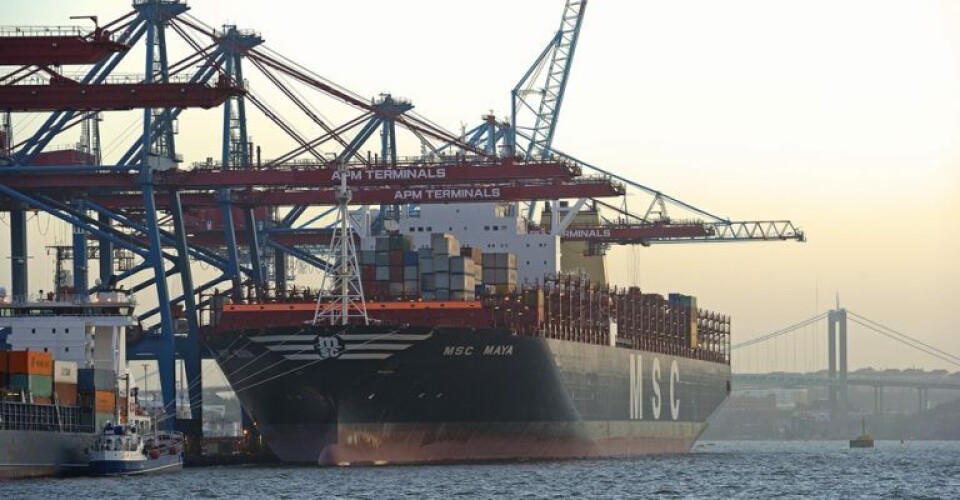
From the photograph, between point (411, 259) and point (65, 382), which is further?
point (411, 259)

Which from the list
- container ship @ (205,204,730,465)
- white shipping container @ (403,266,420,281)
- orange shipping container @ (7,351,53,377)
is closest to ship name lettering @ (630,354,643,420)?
container ship @ (205,204,730,465)

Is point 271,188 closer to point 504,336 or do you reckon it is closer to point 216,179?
point 216,179

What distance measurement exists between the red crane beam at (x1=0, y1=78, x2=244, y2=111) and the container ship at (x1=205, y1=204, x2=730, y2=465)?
9.79 m

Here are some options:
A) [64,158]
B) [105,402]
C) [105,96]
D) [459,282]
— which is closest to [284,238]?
[64,158]

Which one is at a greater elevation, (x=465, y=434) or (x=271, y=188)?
(x=271, y=188)

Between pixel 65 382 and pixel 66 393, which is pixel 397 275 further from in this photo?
pixel 66 393

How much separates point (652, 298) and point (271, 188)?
21060 mm

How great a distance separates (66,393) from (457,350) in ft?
46.8

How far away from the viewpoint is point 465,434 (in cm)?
7788

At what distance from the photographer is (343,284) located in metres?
75.4

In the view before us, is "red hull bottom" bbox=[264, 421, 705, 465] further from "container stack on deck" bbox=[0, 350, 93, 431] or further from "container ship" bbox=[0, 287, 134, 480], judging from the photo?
"container stack on deck" bbox=[0, 350, 93, 431]

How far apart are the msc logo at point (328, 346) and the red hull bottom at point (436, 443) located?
2.72 metres

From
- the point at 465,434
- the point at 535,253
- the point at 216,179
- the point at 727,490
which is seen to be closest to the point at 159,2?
the point at 216,179

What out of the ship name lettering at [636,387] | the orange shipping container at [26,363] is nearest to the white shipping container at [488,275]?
the ship name lettering at [636,387]
